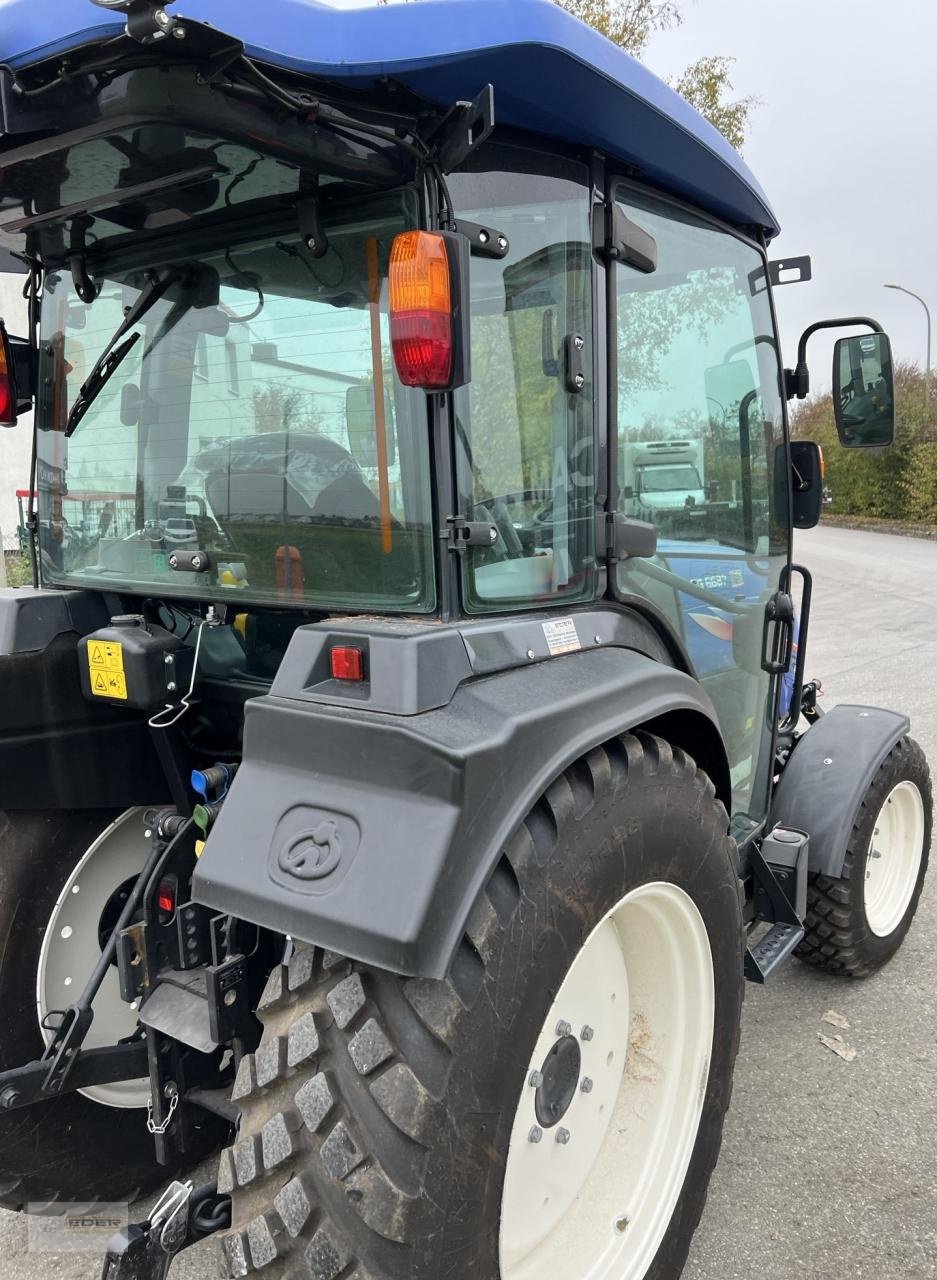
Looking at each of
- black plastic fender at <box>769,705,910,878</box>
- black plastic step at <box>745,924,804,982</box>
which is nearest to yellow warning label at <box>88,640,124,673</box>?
black plastic step at <box>745,924,804,982</box>

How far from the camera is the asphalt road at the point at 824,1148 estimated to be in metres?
2.10

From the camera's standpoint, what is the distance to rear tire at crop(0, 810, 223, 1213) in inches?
80.0

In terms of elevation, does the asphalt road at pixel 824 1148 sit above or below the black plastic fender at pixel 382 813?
below

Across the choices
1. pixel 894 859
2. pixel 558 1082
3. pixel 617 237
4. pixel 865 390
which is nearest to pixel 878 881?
pixel 894 859

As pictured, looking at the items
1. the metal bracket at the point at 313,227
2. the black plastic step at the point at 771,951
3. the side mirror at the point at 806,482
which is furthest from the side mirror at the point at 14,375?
the black plastic step at the point at 771,951

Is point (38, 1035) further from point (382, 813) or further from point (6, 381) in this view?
point (6, 381)

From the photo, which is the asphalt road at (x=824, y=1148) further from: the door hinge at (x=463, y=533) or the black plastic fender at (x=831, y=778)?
the door hinge at (x=463, y=533)

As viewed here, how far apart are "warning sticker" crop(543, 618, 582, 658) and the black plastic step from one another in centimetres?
117

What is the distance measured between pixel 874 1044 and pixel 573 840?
2.02 m

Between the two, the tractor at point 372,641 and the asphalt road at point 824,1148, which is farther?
the asphalt road at point 824,1148

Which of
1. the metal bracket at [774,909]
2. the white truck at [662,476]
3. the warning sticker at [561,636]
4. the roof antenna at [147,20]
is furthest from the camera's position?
the metal bracket at [774,909]

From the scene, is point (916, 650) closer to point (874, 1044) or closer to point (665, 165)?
point (874, 1044)

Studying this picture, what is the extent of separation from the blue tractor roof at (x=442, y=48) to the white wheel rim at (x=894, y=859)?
8.29 ft

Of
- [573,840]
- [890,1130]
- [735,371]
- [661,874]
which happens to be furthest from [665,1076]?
[735,371]
